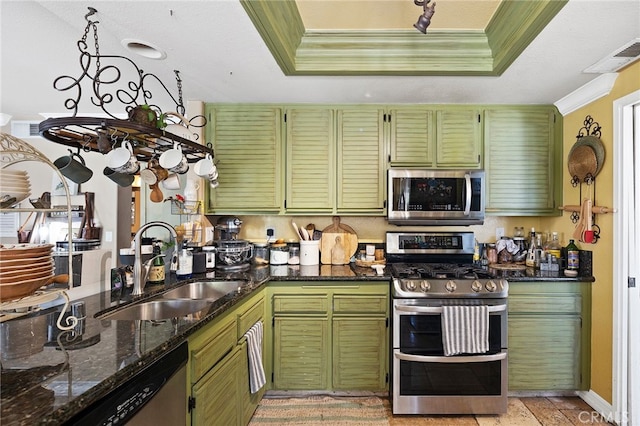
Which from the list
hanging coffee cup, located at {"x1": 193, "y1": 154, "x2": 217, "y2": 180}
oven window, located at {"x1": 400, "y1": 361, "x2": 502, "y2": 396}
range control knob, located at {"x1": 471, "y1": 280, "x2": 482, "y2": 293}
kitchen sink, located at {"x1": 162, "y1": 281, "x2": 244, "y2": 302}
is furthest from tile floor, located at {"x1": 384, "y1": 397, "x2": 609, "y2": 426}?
hanging coffee cup, located at {"x1": 193, "y1": 154, "x2": 217, "y2": 180}

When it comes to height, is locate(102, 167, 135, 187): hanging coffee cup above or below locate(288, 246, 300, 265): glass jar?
above

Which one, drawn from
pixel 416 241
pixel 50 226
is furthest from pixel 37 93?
pixel 416 241

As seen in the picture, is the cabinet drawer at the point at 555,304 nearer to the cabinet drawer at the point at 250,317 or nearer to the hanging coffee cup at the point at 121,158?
the cabinet drawer at the point at 250,317

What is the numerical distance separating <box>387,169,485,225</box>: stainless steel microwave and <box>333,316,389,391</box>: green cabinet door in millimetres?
880

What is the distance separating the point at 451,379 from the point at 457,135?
1883 mm

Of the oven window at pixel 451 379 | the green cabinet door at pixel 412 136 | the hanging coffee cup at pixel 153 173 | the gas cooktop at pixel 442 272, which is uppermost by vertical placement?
the green cabinet door at pixel 412 136

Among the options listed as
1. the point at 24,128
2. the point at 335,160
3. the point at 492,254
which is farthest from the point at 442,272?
the point at 24,128

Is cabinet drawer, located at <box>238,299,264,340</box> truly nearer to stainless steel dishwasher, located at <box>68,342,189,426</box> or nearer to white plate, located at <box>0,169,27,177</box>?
stainless steel dishwasher, located at <box>68,342,189,426</box>

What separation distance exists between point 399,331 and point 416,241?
3.06 ft

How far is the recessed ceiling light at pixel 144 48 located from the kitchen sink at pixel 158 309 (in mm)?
1411

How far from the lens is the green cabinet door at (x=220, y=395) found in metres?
1.45

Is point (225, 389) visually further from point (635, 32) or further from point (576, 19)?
point (635, 32)

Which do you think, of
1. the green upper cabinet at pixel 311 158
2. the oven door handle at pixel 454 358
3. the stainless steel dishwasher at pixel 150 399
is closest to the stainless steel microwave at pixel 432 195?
the green upper cabinet at pixel 311 158

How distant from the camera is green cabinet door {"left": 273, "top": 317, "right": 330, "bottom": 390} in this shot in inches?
95.2
